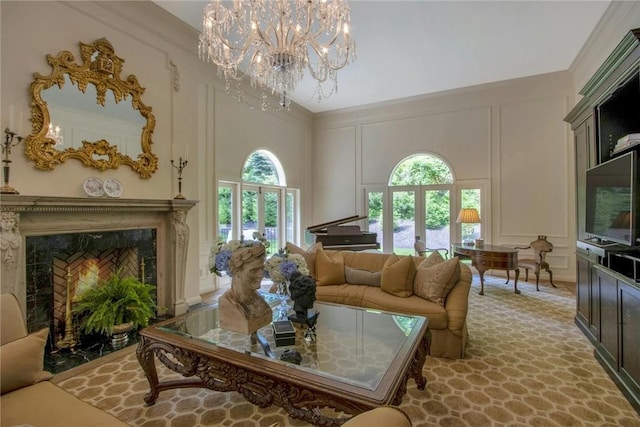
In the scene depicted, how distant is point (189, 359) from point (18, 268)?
71.8 inches

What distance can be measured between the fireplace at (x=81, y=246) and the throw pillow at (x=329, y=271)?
1739mm

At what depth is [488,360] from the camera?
260 centimetres

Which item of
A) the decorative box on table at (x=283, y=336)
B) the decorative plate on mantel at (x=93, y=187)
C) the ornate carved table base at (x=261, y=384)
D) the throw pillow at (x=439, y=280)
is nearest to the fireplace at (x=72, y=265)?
the decorative plate on mantel at (x=93, y=187)

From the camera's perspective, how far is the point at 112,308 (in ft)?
9.12

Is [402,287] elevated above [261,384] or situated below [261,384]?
above

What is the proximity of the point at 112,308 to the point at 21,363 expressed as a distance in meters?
1.48

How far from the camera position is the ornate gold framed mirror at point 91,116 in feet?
8.75

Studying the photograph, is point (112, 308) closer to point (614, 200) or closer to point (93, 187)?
point (93, 187)

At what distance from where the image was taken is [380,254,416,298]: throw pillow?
→ 2.99 m

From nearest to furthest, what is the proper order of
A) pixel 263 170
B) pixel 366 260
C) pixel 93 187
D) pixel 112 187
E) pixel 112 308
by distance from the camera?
pixel 112 308 < pixel 93 187 < pixel 112 187 < pixel 366 260 < pixel 263 170

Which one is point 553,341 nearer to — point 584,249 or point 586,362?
point 586,362

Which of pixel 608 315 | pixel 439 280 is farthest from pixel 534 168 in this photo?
pixel 439 280

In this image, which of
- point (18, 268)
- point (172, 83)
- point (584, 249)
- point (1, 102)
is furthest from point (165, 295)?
point (584, 249)

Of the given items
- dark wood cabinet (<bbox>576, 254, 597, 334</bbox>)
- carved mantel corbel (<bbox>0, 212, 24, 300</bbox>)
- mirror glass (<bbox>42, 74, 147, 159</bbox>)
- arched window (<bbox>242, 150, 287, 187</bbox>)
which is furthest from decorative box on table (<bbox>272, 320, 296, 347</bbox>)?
arched window (<bbox>242, 150, 287, 187</bbox>)
